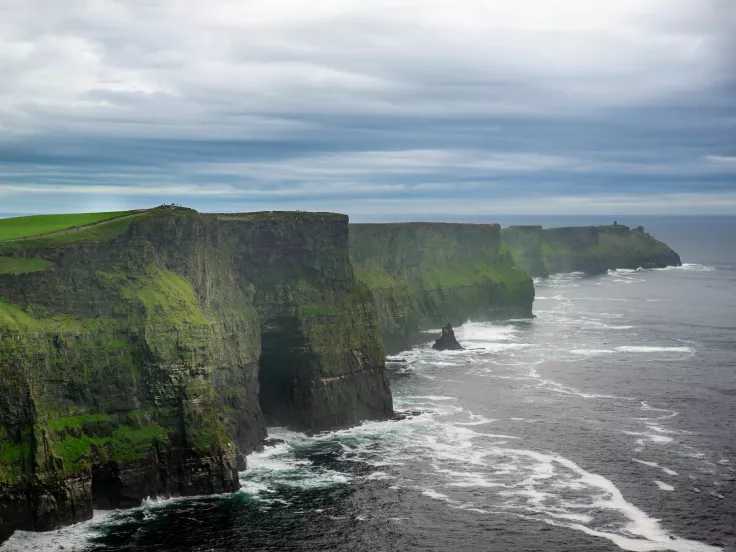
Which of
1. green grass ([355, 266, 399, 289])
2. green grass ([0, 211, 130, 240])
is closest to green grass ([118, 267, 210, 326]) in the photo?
green grass ([0, 211, 130, 240])

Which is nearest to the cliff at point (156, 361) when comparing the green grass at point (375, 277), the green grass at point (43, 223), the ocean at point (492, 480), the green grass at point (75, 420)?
the green grass at point (75, 420)

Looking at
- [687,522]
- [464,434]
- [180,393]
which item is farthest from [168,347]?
[687,522]

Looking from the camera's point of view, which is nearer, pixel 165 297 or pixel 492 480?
pixel 492 480

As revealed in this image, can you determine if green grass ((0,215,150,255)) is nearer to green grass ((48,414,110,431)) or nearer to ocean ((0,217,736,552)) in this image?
green grass ((48,414,110,431))

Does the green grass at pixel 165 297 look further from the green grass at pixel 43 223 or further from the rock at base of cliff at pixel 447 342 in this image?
the rock at base of cliff at pixel 447 342

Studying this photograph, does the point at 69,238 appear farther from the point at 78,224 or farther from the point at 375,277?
the point at 375,277

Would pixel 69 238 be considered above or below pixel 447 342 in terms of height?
above

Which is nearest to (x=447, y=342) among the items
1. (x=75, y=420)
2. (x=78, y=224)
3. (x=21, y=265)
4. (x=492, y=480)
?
(x=492, y=480)
